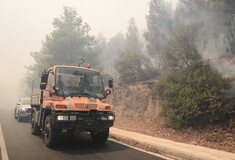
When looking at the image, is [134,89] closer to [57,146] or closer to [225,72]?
[225,72]

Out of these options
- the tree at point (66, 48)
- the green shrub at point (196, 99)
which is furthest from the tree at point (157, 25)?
the green shrub at point (196, 99)

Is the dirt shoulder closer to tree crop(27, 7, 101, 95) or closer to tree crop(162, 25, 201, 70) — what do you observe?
tree crop(162, 25, 201, 70)

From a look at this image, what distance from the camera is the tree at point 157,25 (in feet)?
109

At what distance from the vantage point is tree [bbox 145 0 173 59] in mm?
33312

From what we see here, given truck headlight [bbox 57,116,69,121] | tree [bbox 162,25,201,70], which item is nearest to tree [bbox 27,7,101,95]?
tree [bbox 162,25,201,70]

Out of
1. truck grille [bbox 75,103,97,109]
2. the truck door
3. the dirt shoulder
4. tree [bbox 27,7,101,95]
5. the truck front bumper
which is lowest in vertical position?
the dirt shoulder

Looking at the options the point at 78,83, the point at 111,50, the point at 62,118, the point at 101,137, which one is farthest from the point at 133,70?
the point at 111,50

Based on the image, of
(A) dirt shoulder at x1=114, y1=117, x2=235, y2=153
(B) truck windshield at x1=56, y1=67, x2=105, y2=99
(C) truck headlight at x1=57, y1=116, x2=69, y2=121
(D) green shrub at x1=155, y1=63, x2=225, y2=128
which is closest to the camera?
(C) truck headlight at x1=57, y1=116, x2=69, y2=121

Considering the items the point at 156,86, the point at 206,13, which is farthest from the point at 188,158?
the point at 206,13

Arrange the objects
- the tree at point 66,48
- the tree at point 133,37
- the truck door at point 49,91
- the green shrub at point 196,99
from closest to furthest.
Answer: the truck door at point 49,91
the green shrub at point 196,99
the tree at point 66,48
the tree at point 133,37

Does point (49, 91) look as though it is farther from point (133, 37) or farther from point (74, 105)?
point (133, 37)

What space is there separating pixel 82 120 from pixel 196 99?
644cm

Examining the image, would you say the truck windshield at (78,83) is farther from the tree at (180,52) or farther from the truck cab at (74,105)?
the tree at (180,52)

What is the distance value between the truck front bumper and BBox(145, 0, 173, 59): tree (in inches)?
1016
